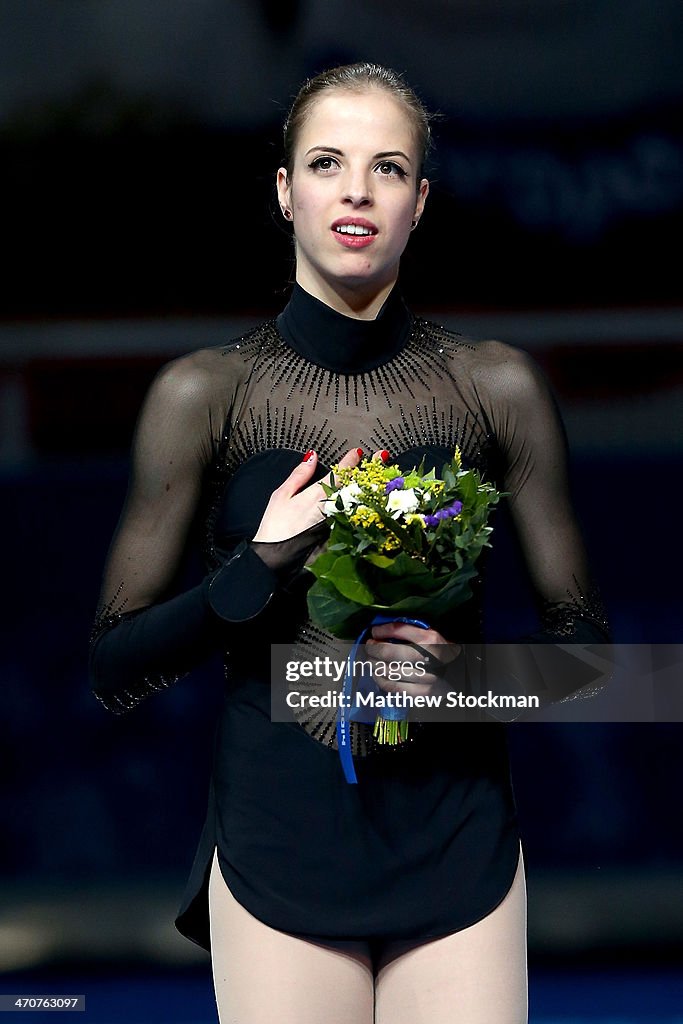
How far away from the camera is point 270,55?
138 inches

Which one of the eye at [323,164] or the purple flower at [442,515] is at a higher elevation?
the eye at [323,164]

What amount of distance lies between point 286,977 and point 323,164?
115 cm

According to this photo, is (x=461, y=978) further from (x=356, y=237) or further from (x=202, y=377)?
(x=356, y=237)

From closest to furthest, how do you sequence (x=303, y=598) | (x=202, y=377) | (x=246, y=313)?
(x=303, y=598)
(x=202, y=377)
(x=246, y=313)

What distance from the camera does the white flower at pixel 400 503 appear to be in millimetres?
1871

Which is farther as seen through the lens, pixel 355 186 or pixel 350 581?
pixel 355 186

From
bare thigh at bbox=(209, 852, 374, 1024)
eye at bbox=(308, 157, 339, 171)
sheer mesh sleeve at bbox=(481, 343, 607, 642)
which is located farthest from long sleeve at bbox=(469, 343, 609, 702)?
bare thigh at bbox=(209, 852, 374, 1024)

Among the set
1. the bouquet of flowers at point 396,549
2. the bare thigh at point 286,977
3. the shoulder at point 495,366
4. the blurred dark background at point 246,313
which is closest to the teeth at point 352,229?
the shoulder at point 495,366

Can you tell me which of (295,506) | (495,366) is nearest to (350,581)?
(295,506)

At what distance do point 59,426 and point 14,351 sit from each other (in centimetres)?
21

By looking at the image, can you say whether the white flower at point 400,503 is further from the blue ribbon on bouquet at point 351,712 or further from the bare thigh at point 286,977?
the bare thigh at point 286,977

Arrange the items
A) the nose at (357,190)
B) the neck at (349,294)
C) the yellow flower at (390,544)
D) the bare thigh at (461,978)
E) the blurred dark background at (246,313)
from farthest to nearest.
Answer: the blurred dark background at (246,313), the neck at (349,294), the nose at (357,190), the bare thigh at (461,978), the yellow flower at (390,544)

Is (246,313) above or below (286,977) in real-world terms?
above

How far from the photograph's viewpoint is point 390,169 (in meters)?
2.18
